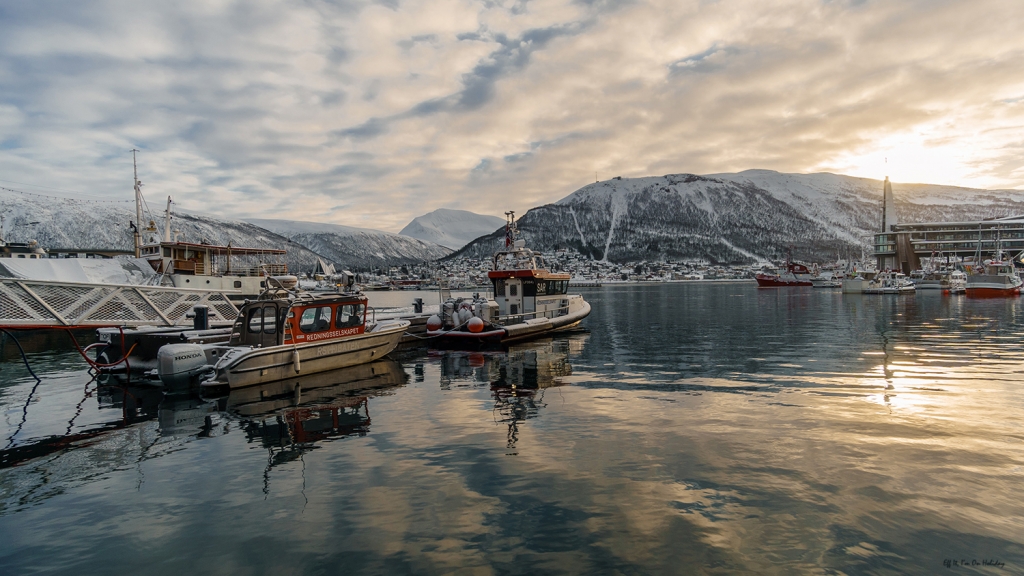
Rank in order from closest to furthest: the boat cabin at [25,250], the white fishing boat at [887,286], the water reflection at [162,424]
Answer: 1. the water reflection at [162,424]
2. the boat cabin at [25,250]
3. the white fishing boat at [887,286]

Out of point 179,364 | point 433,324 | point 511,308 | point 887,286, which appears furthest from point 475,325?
point 887,286

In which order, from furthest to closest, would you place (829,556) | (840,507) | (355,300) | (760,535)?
(355,300) < (840,507) < (760,535) < (829,556)

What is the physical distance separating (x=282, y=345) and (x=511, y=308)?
58.4 feet

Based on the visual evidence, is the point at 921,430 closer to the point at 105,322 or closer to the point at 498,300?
the point at 498,300

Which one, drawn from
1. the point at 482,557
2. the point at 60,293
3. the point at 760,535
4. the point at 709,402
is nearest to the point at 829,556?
the point at 760,535

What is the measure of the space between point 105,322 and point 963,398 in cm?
3841

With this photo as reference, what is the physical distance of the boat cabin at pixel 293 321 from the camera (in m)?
19.3

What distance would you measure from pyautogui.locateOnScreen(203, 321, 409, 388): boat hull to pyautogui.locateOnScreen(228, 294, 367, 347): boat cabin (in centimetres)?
45

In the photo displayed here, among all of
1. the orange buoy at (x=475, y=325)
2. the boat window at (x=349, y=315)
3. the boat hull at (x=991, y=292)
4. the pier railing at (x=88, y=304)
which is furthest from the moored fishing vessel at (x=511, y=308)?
the boat hull at (x=991, y=292)

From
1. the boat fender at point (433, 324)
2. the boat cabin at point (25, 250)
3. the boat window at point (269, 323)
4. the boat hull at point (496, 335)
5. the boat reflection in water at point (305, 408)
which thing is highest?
the boat cabin at point (25, 250)

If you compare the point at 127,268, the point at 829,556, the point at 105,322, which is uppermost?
the point at 127,268

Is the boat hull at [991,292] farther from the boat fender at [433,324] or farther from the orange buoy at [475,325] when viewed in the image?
the boat fender at [433,324]

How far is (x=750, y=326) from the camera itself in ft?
130

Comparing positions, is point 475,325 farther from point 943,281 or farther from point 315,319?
point 943,281
